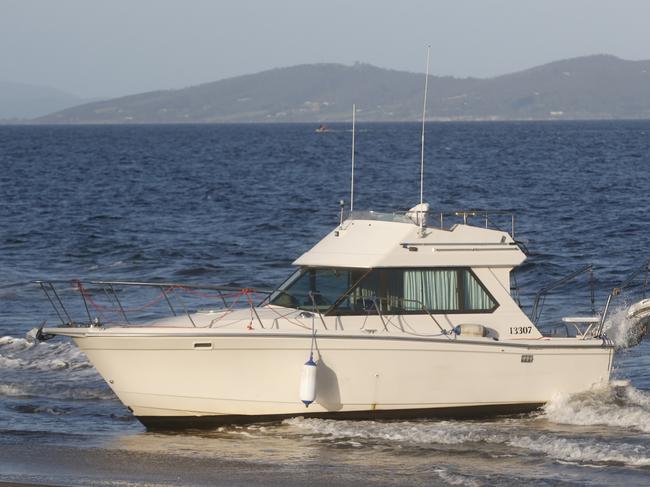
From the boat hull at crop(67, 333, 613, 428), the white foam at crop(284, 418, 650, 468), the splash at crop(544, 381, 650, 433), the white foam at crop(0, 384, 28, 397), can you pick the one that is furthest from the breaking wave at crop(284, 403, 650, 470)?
the white foam at crop(0, 384, 28, 397)

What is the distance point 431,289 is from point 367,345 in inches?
49.3

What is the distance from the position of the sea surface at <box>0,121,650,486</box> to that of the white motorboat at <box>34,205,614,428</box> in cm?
28

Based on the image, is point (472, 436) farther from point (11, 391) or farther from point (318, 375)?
point (11, 391)

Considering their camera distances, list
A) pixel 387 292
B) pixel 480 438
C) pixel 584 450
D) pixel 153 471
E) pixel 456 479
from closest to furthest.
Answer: pixel 456 479, pixel 153 471, pixel 584 450, pixel 480 438, pixel 387 292

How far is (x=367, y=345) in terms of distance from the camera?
13.1 m

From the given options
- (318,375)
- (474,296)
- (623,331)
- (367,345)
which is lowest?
(318,375)

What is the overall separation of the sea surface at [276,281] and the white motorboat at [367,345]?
0.91 ft

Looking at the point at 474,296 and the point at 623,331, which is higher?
the point at 474,296

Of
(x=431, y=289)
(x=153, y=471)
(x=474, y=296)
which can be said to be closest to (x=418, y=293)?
(x=431, y=289)

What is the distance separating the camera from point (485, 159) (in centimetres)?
7544

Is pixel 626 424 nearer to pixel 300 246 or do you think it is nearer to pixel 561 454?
pixel 561 454

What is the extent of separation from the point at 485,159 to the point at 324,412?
63110 millimetres

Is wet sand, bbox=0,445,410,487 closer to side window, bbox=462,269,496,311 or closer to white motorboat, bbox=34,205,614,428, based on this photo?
white motorboat, bbox=34,205,614,428

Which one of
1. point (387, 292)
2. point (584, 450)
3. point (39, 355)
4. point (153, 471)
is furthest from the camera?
point (39, 355)
